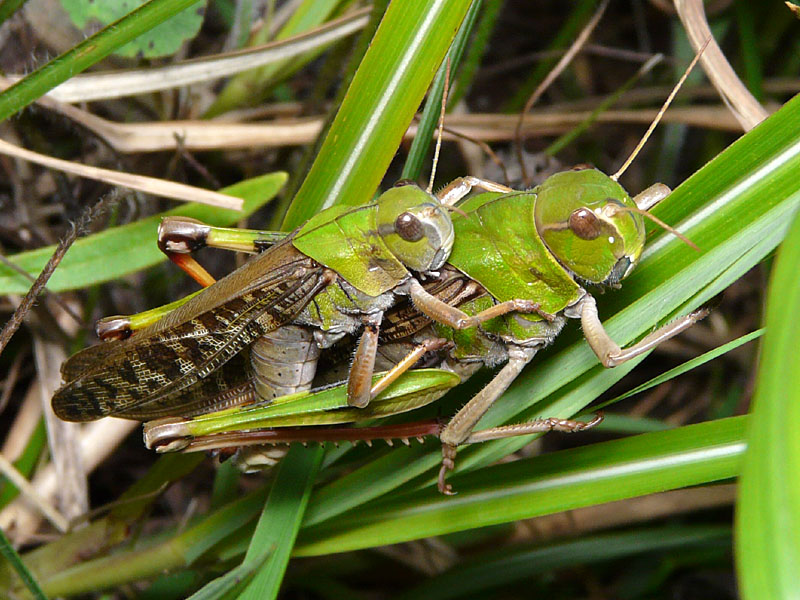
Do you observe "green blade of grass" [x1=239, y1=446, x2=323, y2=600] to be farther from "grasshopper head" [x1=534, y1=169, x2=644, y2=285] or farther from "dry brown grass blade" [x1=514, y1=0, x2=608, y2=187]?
"dry brown grass blade" [x1=514, y1=0, x2=608, y2=187]

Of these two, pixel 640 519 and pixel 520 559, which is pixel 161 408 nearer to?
pixel 520 559

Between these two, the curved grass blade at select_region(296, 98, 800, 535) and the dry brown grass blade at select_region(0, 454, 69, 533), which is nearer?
the curved grass blade at select_region(296, 98, 800, 535)

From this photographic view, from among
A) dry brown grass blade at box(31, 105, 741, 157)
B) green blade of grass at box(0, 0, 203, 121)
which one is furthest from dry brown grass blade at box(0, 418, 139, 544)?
green blade of grass at box(0, 0, 203, 121)

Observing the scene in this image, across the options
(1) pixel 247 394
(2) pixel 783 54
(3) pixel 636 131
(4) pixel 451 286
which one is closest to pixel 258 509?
(1) pixel 247 394

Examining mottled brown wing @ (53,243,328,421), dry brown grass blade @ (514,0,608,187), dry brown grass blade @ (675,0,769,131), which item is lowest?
mottled brown wing @ (53,243,328,421)

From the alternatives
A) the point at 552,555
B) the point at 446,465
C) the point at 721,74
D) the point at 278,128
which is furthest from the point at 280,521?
the point at 721,74

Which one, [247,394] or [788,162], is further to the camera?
[247,394]

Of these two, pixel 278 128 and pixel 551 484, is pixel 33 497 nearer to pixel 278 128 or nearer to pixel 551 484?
pixel 278 128
